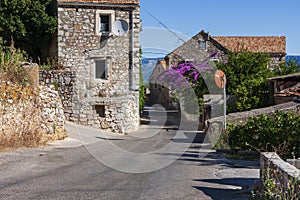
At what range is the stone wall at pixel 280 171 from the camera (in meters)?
5.26

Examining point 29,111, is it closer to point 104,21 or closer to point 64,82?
point 64,82

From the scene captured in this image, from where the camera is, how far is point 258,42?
1662 inches

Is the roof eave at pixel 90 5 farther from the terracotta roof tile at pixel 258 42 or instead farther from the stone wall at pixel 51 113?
the terracotta roof tile at pixel 258 42

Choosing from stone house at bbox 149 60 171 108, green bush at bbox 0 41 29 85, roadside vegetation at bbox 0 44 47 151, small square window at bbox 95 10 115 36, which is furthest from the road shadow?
stone house at bbox 149 60 171 108

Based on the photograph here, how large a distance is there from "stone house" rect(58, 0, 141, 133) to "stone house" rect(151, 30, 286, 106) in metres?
18.5

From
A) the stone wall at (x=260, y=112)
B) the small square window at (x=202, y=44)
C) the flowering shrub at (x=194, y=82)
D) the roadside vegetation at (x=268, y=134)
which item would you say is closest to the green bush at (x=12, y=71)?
the stone wall at (x=260, y=112)

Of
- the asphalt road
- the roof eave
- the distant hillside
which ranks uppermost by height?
the roof eave

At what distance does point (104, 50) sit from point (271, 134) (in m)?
12.0

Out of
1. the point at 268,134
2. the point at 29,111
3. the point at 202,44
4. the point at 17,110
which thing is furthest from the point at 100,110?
the point at 202,44

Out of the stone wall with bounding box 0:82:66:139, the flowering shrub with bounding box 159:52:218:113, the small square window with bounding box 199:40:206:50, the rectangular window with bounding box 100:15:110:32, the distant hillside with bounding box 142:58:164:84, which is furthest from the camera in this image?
the small square window with bounding box 199:40:206:50

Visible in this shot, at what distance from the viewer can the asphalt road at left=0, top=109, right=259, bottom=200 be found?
6874 mm

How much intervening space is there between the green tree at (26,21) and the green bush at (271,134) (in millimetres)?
12309

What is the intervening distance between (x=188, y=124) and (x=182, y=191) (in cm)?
1866

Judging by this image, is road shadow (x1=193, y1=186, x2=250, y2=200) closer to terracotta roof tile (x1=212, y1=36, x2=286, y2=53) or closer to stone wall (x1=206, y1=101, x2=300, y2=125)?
stone wall (x1=206, y1=101, x2=300, y2=125)
